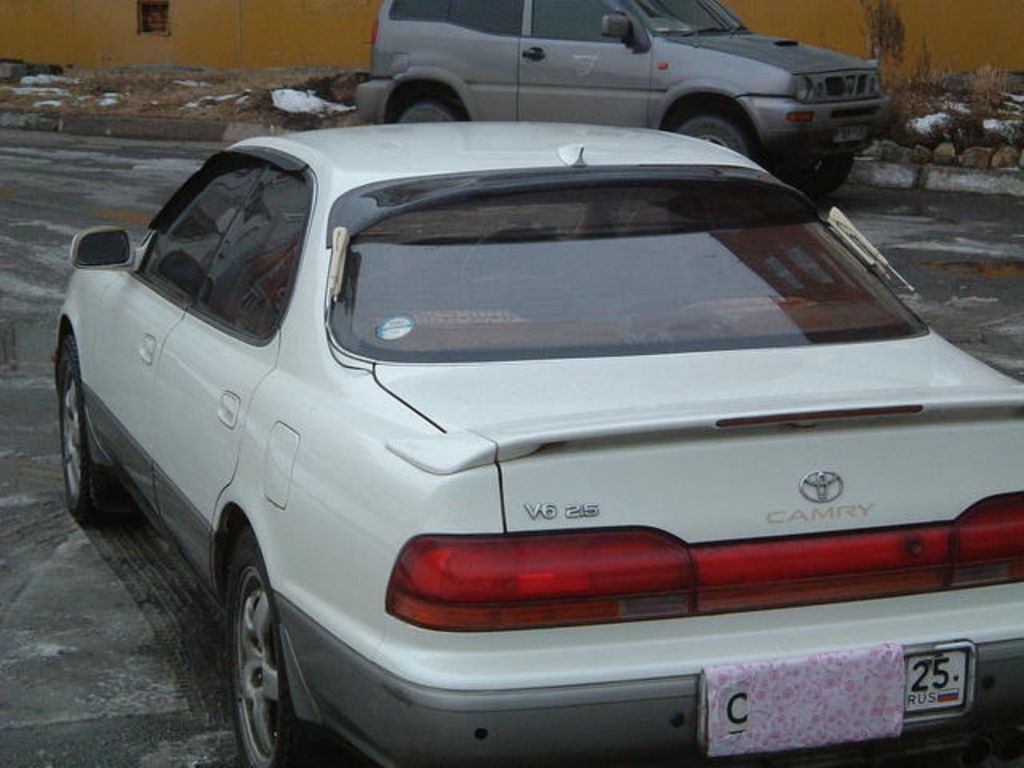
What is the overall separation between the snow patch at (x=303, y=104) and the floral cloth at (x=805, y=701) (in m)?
17.8

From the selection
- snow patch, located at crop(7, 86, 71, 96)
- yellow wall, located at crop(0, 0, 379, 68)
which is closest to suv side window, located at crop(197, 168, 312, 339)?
yellow wall, located at crop(0, 0, 379, 68)

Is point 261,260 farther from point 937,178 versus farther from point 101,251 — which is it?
point 937,178

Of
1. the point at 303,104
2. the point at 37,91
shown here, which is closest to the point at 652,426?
the point at 303,104

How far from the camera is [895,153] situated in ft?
53.1

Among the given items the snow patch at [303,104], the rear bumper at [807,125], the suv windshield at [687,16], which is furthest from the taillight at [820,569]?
the snow patch at [303,104]

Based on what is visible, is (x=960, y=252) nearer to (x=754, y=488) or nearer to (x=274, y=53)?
(x=754, y=488)

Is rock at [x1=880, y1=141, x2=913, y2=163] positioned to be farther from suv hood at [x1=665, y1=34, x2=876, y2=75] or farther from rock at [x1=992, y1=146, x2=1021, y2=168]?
suv hood at [x1=665, y1=34, x2=876, y2=75]

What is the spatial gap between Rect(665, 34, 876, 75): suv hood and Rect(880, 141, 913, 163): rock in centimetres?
166

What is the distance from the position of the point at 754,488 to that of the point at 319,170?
1.74m

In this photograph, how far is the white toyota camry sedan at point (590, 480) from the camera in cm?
329

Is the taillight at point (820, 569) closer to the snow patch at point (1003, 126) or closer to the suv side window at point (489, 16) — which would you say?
the suv side window at point (489, 16)

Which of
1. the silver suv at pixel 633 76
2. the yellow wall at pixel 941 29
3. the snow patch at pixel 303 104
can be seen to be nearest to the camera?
the silver suv at pixel 633 76

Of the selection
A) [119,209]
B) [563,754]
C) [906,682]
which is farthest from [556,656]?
[119,209]

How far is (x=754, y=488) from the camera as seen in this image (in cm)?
339
